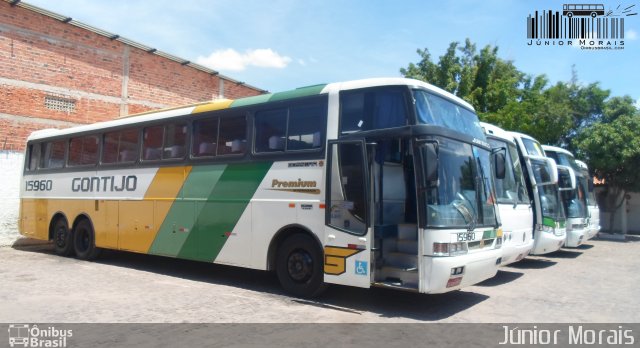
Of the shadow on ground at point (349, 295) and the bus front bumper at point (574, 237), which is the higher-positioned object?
the bus front bumper at point (574, 237)

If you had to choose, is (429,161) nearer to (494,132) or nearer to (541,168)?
(494,132)

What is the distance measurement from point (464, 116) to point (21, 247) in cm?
1384

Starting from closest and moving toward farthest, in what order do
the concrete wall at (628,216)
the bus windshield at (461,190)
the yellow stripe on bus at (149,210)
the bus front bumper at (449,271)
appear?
the bus front bumper at (449,271), the bus windshield at (461,190), the yellow stripe on bus at (149,210), the concrete wall at (628,216)

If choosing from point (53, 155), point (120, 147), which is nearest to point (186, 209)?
point (120, 147)

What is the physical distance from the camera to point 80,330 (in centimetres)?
623

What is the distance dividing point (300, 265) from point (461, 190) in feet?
9.10

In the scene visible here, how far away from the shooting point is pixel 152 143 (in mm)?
10977

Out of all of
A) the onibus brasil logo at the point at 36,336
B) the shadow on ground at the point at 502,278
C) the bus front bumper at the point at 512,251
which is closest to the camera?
the onibus brasil logo at the point at 36,336

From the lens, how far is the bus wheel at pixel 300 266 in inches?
313

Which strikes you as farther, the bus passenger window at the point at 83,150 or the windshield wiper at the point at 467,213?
the bus passenger window at the point at 83,150

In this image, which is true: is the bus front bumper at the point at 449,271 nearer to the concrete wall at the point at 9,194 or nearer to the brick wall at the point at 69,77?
the concrete wall at the point at 9,194

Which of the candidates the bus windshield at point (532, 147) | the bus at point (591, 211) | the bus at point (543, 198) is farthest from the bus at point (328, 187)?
the bus at point (591, 211)

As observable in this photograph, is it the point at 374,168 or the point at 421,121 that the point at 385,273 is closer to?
the point at 374,168

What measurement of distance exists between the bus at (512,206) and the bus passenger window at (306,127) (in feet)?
11.5
